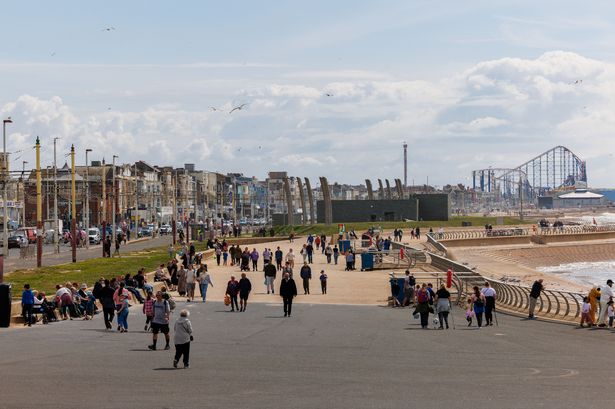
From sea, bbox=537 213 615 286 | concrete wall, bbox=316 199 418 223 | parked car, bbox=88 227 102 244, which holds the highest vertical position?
concrete wall, bbox=316 199 418 223

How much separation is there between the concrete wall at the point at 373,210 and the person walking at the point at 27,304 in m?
85.2

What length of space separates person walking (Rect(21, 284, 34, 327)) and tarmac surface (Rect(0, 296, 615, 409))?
669 millimetres

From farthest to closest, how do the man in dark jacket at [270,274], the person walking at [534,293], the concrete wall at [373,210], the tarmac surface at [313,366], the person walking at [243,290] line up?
the concrete wall at [373,210] → the man in dark jacket at [270,274] → the person walking at [243,290] → the person walking at [534,293] → the tarmac surface at [313,366]

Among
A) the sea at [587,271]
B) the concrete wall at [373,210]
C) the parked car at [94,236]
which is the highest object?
the concrete wall at [373,210]

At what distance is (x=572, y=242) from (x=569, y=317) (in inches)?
3331

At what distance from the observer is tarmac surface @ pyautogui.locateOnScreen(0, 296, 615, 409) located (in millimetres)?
15141

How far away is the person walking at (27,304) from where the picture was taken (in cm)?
2584

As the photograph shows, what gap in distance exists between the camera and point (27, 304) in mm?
26172

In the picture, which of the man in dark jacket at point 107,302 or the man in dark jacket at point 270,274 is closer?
the man in dark jacket at point 107,302

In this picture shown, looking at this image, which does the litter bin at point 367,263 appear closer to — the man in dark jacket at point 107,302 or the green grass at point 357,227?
the man in dark jacket at point 107,302

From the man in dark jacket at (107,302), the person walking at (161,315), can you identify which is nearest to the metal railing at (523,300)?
the man in dark jacket at (107,302)

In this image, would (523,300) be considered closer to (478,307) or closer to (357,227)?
(478,307)

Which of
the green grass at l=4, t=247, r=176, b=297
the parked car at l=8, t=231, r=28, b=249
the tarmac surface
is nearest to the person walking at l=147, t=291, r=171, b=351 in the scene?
the tarmac surface

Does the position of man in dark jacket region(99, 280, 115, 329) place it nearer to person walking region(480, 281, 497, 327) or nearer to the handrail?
person walking region(480, 281, 497, 327)
